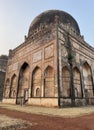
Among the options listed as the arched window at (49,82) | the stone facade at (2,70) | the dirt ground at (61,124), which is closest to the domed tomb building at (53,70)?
the arched window at (49,82)

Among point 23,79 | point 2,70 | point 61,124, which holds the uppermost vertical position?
point 2,70

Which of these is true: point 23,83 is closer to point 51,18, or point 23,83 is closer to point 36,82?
point 36,82

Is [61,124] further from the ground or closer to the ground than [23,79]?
closer to the ground

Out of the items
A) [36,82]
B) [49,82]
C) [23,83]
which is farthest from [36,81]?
[23,83]

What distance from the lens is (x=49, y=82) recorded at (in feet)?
41.5

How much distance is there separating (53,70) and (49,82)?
1423 millimetres

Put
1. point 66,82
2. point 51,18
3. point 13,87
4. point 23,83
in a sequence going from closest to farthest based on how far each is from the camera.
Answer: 1. point 66,82
2. point 23,83
3. point 13,87
4. point 51,18

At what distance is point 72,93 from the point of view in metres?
12.6

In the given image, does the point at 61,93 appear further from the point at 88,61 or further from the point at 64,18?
the point at 64,18

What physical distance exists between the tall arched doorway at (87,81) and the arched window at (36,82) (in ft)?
20.7

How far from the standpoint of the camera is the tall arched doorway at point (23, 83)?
16.5 metres

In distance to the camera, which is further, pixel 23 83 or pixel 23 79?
pixel 23 79

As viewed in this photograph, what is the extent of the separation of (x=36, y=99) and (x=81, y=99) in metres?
5.18

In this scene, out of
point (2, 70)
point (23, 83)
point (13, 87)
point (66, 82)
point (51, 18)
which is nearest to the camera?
point (66, 82)
